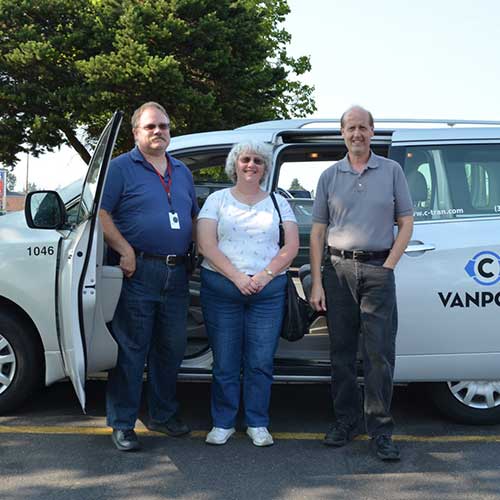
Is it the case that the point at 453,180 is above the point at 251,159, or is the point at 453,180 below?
below

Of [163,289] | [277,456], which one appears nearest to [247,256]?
[163,289]

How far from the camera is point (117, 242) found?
144 inches

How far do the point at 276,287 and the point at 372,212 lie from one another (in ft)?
2.20

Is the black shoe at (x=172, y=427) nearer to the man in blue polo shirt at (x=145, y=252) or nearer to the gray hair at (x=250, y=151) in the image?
the man in blue polo shirt at (x=145, y=252)

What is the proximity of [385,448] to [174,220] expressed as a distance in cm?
168

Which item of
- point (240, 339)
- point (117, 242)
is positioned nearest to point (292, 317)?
point (240, 339)

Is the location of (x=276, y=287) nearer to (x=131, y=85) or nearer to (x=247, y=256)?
(x=247, y=256)

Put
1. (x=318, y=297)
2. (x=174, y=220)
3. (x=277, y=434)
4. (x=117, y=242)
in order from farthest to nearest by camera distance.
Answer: (x=277, y=434)
(x=318, y=297)
(x=174, y=220)
(x=117, y=242)

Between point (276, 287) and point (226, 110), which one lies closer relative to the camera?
point (276, 287)

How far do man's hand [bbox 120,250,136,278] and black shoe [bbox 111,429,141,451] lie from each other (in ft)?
2.93

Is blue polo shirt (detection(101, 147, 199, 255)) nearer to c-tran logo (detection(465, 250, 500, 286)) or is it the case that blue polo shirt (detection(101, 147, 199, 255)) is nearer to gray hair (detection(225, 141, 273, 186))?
gray hair (detection(225, 141, 273, 186))

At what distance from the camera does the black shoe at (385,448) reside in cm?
371

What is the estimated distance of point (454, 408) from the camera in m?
4.27

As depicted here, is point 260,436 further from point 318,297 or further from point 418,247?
point 418,247
